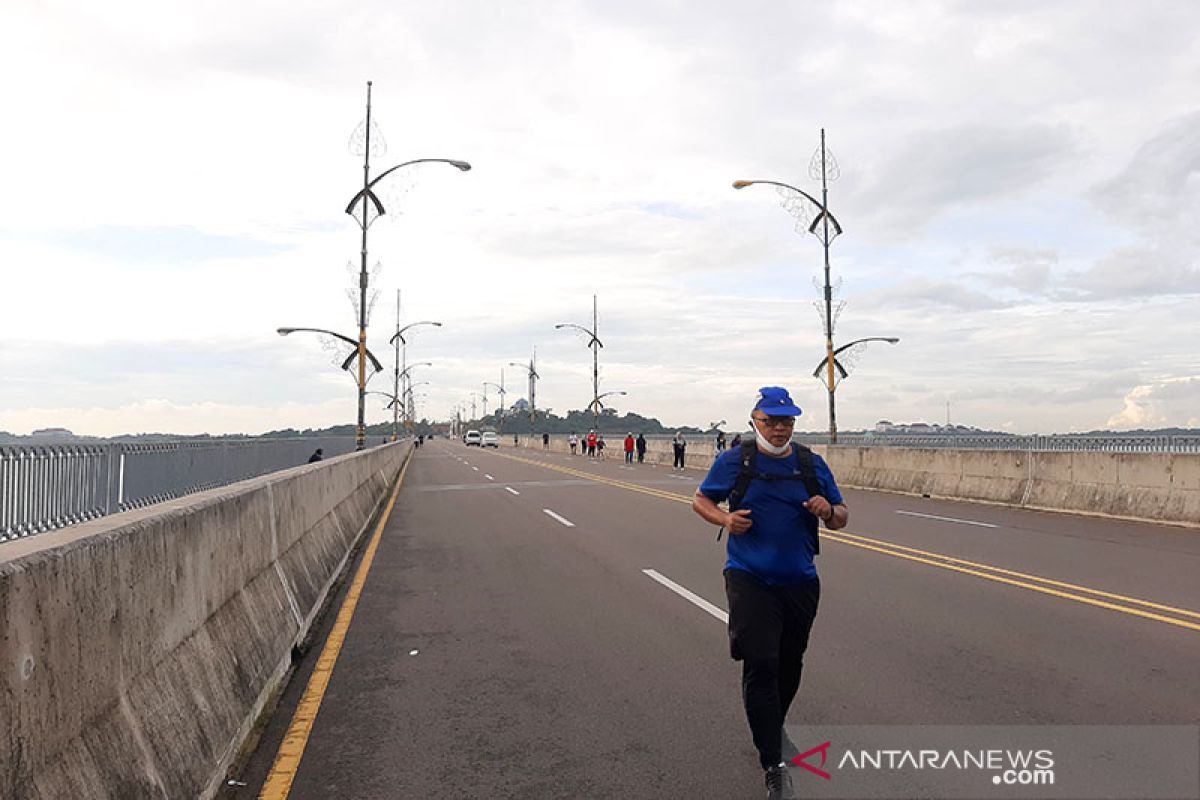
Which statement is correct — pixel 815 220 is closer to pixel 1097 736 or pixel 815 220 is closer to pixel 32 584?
pixel 1097 736

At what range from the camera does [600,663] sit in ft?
22.6

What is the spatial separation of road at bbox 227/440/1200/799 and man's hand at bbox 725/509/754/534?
1254 mm

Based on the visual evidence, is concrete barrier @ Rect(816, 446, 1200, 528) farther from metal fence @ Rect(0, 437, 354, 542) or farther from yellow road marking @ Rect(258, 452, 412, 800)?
metal fence @ Rect(0, 437, 354, 542)

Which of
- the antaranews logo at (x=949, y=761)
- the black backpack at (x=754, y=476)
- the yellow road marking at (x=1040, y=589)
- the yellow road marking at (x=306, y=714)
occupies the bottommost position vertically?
the yellow road marking at (x=306, y=714)

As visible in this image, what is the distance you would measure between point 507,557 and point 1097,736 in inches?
337

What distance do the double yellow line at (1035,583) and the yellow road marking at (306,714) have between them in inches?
→ 269

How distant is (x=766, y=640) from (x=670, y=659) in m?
2.69

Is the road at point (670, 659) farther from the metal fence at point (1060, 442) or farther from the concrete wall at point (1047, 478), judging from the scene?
the metal fence at point (1060, 442)

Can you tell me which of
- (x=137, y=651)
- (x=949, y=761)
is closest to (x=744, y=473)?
(x=949, y=761)

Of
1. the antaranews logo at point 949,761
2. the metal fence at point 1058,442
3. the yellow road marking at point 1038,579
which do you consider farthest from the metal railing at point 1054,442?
the antaranews logo at point 949,761

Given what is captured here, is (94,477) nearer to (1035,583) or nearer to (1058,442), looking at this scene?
(1035,583)

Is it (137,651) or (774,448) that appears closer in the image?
(137,651)

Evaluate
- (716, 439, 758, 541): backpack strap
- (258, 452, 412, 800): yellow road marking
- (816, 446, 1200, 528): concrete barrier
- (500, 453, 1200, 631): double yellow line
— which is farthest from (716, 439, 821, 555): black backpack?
(816, 446, 1200, 528): concrete barrier

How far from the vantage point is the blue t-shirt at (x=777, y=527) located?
4484mm
